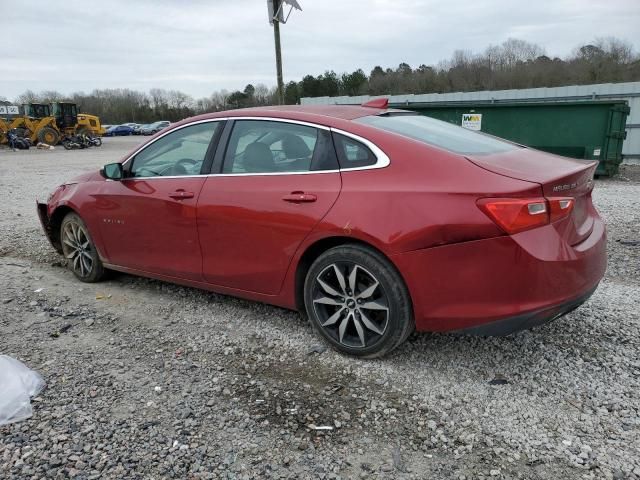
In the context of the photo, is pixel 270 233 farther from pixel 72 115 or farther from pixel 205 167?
pixel 72 115

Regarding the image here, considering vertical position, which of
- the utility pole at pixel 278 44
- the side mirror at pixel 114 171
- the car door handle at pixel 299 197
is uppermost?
the utility pole at pixel 278 44

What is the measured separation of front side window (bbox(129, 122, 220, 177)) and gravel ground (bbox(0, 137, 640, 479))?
114 centimetres

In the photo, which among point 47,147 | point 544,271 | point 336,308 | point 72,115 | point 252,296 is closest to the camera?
point 544,271

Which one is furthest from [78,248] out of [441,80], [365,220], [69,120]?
[441,80]

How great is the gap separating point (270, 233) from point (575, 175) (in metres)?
1.92

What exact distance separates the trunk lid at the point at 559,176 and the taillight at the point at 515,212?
109mm

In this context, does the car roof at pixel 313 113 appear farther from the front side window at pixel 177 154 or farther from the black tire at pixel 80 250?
the black tire at pixel 80 250

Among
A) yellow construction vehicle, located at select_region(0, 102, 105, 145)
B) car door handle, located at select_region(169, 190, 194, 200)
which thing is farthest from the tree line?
car door handle, located at select_region(169, 190, 194, 200)

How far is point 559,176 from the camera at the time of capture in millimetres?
2980

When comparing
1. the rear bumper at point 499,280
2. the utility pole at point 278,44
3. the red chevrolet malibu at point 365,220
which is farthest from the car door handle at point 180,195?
the utility pole at point 278,44

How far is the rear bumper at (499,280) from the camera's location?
9.12 feet

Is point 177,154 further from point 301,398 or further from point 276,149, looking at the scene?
point 301,398

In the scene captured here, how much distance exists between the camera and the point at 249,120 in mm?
3912

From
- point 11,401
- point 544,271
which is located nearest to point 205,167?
point 11,401
